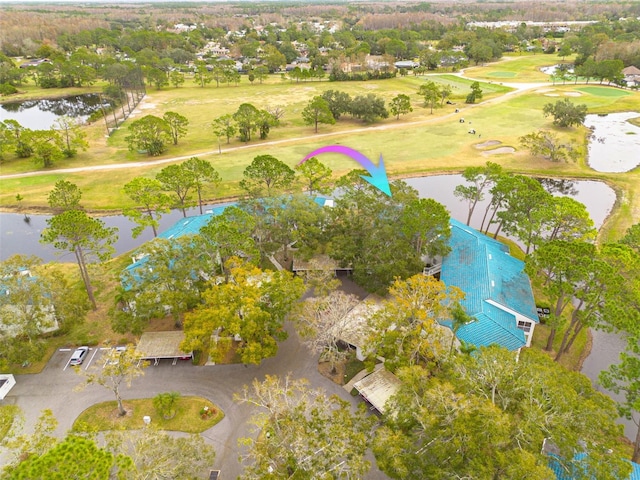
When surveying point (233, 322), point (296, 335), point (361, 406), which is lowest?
point (296, 335)

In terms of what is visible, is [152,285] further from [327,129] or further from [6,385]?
[327,129]

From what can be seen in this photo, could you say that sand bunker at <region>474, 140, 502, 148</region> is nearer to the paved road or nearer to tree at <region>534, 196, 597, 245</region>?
tree at <region>534, 196, 597, 245</region>

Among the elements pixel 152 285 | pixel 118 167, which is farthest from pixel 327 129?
pixel 152 285

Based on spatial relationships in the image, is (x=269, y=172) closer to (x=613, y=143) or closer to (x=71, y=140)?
(x=71, y=140)

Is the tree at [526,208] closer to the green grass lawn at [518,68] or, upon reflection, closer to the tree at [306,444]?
the tree at [306,444]

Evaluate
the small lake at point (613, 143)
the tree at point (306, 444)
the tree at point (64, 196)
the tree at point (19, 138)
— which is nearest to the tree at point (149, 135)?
the tree at point (19, 138)

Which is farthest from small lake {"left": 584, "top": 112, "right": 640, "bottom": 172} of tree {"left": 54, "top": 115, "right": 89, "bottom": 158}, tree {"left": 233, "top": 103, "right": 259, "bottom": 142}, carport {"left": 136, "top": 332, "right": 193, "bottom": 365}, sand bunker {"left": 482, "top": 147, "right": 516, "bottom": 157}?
tree {"left": 54, "top": 115, "right": 89, "bottom": 158}
